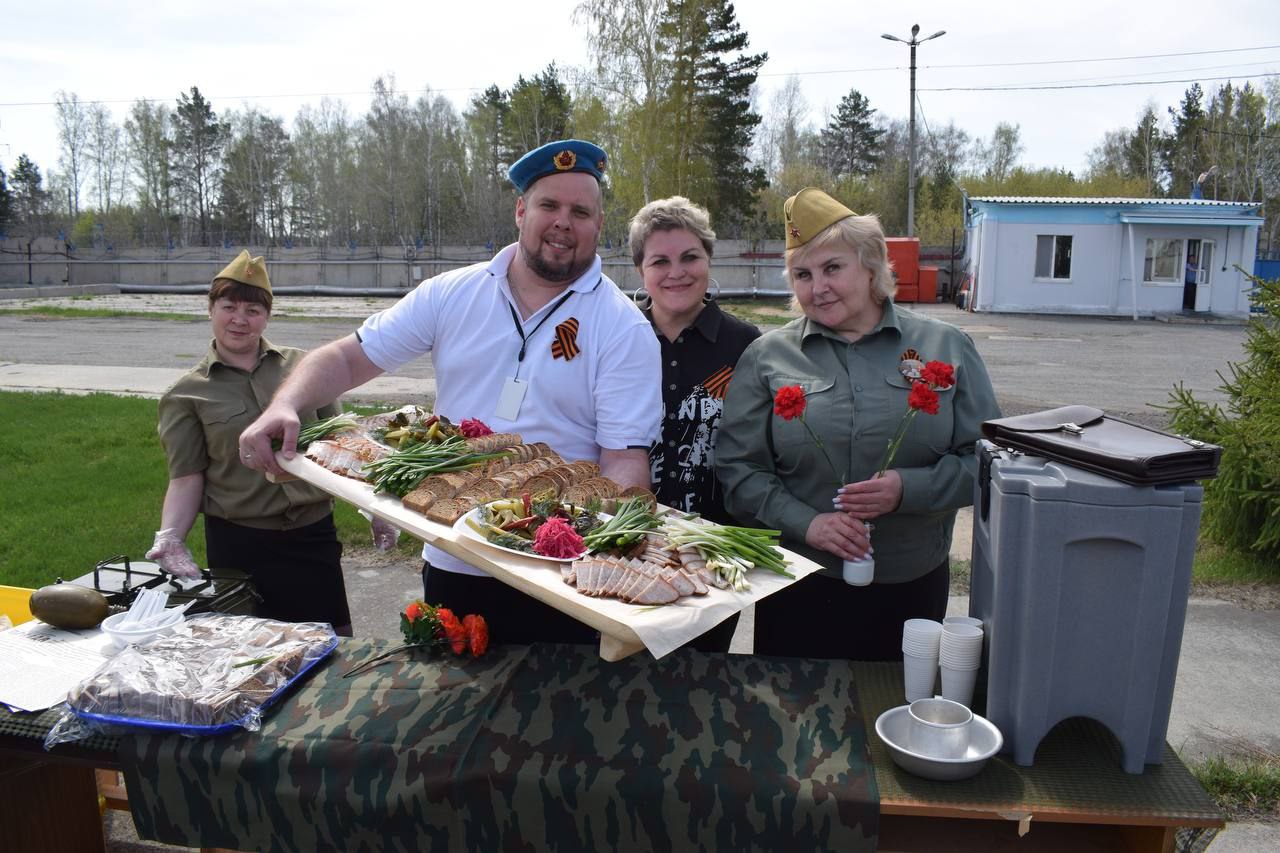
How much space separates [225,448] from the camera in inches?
138

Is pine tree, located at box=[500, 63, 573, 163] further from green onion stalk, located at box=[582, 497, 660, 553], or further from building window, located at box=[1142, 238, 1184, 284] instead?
green onion stalk, located at box=[582, 497, 660, 553]

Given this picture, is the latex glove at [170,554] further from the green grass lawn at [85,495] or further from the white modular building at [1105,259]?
the white modular building at [1105,259]

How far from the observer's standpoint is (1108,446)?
197 centimetres

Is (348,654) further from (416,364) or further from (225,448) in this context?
(416,364)

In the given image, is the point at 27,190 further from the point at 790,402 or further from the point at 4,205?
the point at 790,402

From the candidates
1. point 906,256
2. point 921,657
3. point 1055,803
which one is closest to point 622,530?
point 921,657

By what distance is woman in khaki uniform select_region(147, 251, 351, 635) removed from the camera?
348 centimetres

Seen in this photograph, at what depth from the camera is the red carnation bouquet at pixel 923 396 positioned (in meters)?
2.44

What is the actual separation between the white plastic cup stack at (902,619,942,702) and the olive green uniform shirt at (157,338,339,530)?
2321 millimetres

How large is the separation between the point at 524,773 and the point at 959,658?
106 centimetres

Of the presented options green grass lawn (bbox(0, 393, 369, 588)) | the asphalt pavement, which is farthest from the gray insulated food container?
green grass lawn (bbox(0, 393, 369, 588))

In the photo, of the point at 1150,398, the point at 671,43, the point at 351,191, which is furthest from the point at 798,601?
the point at 351,191

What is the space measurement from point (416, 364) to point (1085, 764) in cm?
1370

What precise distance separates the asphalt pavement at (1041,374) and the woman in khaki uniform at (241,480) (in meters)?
1.10
